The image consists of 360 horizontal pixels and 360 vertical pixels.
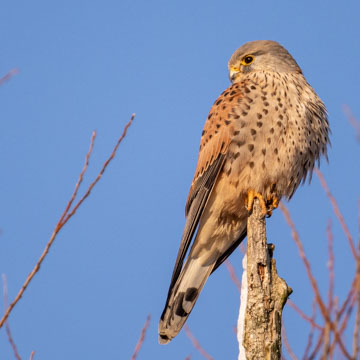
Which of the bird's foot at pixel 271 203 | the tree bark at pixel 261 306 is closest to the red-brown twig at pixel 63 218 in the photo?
the tree bark at pixel 261 306

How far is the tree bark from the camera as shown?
273 centimetres

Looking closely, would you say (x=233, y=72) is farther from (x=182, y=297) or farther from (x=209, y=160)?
(x=182, y=297)

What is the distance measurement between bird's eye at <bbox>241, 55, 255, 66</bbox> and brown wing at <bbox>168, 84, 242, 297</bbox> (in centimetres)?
41

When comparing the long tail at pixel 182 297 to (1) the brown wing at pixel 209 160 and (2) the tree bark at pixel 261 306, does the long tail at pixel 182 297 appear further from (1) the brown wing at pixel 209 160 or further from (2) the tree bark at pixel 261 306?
(2) the tree bark at pixel 261 306

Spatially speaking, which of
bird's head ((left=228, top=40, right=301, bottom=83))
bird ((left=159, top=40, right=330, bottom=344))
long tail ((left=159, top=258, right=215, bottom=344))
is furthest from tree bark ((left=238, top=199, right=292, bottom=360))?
bird's head ((left=228, top=40, right=301, bottom=83))

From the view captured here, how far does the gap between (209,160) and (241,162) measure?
0.24 m

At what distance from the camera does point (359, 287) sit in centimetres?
186

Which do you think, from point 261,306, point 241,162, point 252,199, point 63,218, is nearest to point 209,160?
point 241,162

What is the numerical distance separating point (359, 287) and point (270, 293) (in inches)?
42.0

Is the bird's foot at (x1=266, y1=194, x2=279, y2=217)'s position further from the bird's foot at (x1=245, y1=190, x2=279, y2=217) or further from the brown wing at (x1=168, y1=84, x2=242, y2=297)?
the brown wing at (x1=168, y1=84, x2=242, y2=297)

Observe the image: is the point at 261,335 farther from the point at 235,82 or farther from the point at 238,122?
the point at 235,82

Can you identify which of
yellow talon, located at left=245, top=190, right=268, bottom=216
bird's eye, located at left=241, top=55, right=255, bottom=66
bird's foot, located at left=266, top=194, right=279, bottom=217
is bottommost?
yellow talon, located at left=245, top=190, right=268, bottom=216

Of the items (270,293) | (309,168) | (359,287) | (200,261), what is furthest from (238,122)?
(359,287)

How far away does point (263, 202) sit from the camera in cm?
390
